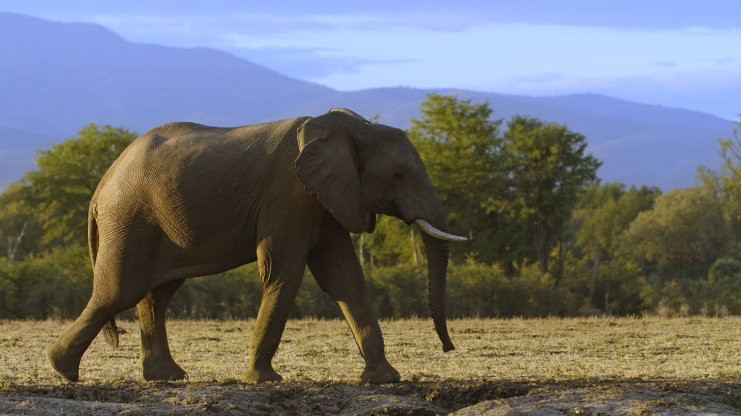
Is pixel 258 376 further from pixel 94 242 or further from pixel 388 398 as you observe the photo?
pixel 94 242

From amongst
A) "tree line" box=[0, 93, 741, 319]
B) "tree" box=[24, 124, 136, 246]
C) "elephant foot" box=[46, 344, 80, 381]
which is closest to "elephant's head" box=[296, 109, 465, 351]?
"elephant foot" box=[46, 344, 80, 381]

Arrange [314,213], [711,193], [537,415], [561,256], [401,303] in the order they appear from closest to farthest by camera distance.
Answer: [537,415] → [314,213] → [401,303] → [561,256] → [711,193]

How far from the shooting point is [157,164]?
1021 centimetres

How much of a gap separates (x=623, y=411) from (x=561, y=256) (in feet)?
120

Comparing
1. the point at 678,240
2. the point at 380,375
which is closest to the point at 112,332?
the point at 380,375

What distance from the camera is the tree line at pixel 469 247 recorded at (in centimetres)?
3011

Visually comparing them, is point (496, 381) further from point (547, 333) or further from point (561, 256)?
point (561, 256)

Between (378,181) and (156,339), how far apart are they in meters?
Result: 3.28

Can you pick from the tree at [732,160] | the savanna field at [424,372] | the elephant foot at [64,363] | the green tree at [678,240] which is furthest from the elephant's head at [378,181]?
the green tree at [678,240]

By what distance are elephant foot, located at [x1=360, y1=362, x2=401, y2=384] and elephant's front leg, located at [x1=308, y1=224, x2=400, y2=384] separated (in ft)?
0.06

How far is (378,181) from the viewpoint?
10180 mm

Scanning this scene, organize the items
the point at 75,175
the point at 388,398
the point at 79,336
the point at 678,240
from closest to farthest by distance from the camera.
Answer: the point at 388,398, the point at 79,336, the point at 75,175, the point at 678,240

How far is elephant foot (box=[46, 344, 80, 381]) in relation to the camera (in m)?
10.4

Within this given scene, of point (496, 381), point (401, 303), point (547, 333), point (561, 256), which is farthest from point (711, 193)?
point (496, 381)
